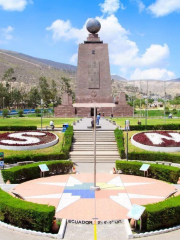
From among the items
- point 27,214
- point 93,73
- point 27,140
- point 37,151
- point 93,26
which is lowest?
point 37,151

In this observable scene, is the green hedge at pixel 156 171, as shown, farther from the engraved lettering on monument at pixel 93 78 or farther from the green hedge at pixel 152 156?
the engraved lettering on monument at pixel 93 78

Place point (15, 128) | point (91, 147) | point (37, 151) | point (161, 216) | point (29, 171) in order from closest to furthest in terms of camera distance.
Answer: point (161, 216) < point (29, 171) < point (37, 151) < point (91, 147) < point (15, 128)

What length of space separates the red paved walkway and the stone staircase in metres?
5.83

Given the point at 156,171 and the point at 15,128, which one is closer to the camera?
the point at 156,171

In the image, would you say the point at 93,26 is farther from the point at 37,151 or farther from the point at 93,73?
the point at 37,151

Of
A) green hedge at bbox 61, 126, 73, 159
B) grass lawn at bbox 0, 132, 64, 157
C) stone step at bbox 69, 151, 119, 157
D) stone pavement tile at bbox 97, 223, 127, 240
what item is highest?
green hedge at bbox 61, 126, 73, 159

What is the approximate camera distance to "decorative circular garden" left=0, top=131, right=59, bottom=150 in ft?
87.5

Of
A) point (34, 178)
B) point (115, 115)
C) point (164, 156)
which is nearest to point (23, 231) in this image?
point (34, 178)

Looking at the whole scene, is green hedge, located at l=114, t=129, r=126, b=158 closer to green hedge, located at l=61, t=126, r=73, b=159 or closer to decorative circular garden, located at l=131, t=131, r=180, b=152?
decorative circular garden, located at l=131, t=131, r=180, b=152

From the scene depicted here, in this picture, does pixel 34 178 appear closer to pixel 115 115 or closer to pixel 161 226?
pixel 161 226

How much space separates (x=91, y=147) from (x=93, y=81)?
34553 millimetres

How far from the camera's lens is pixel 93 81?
60938 millimetres

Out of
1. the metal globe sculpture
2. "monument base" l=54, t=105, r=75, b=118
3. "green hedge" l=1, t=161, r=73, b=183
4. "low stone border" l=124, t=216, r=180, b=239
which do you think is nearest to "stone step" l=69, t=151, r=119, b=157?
"green hedge" l=1, t=161, r=73, b=183

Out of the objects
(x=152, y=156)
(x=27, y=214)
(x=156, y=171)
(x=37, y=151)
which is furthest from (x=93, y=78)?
(x=27, y=214)
